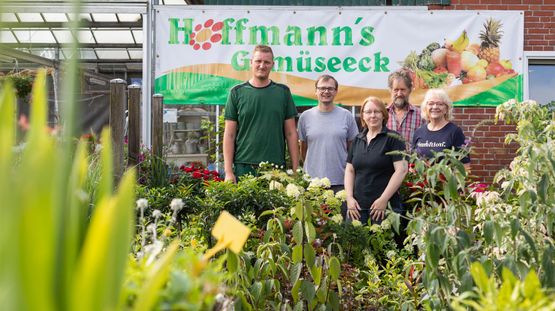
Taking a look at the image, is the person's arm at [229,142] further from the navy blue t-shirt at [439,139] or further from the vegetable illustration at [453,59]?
the vegetable illustration at [453,59]

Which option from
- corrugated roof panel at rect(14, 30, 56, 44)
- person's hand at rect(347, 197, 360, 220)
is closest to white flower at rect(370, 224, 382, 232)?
person's hand at rect(347, 197, 360, 220)

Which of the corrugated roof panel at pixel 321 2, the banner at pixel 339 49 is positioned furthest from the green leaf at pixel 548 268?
the corrugated roof panel at pixel 321 2

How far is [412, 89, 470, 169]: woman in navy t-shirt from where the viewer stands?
441cm

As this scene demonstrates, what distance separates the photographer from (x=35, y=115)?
2.71ft

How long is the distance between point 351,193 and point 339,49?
3009 mm

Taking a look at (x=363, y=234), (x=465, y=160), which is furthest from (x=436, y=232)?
(x=465, y=160)

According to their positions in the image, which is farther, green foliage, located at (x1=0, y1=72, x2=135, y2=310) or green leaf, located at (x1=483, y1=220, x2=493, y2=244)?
green leaf, located at (x1=483, y1=220, x2=493, y2=244)

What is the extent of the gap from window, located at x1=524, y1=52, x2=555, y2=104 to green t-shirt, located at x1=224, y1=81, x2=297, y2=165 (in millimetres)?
3670

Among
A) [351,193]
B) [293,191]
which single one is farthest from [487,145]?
[293,191]

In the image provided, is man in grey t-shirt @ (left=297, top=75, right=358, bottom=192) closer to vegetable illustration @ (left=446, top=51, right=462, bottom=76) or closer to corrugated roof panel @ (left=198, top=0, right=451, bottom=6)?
vegetable illustration @ (left=446, top=51, right=462, bottom=76)

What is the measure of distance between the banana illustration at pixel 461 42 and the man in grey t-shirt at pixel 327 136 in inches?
106

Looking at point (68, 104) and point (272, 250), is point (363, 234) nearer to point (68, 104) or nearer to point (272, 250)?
point (272, 250)

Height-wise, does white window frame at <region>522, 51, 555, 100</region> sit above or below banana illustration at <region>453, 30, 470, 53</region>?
below

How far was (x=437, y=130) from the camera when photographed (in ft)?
14.7
